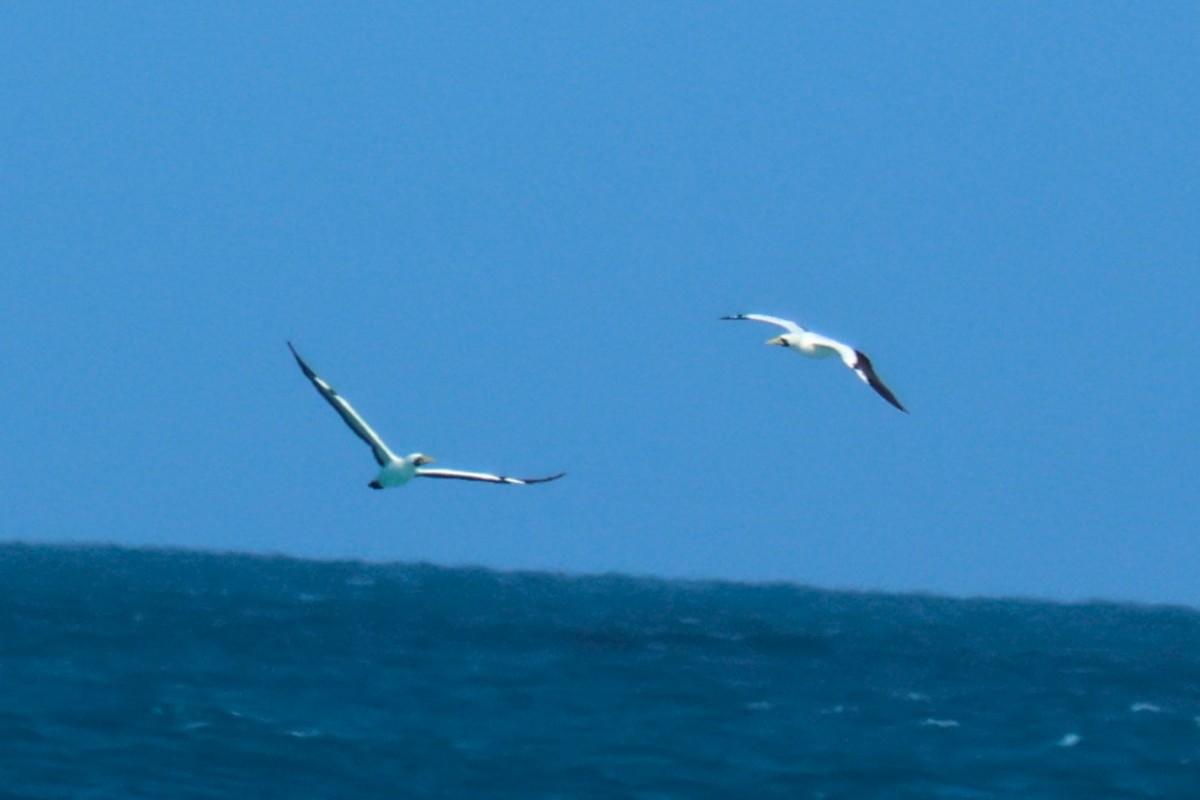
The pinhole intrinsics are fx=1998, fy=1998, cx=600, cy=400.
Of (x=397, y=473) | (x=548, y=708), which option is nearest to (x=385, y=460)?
(x=397, y=473)

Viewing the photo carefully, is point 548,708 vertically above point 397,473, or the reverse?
point 397,473

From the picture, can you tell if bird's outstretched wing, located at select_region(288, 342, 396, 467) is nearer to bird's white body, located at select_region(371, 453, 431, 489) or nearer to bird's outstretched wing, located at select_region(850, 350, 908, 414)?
bird's white body, located at select_region(371, 453, 431, 489)

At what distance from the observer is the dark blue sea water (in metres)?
31.3

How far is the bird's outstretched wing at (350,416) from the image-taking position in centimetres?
2234

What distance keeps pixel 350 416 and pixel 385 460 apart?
118cm

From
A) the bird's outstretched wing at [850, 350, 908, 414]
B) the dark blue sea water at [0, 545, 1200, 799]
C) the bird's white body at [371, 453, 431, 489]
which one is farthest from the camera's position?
the dark blue sea water at [0, 545, 1200, 799]

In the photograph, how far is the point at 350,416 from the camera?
23188 mm

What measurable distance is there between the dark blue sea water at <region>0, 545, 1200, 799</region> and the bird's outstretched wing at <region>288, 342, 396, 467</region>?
7.36m

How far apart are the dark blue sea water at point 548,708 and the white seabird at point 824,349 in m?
8.80

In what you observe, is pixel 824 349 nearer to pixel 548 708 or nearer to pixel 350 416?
pixel 350 416

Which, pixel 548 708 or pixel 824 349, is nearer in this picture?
pixel 824 349

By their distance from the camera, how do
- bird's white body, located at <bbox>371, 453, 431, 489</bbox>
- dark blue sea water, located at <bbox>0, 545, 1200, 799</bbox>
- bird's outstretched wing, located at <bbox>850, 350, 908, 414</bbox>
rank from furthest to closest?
dark blue sea water, located at <bbox>0, 545, 1200, 799</bbox> < bird's white body, located at <bbox>371, 453, 431, 489</bbox> < bird's outstretched wing, located at <bbox>850, 350, 908, 414</bbox>

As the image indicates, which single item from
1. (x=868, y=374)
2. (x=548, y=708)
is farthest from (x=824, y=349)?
(x=548, y=708)

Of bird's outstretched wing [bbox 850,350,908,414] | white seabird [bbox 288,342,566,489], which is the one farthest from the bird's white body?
bird's outstretched wing [bbox 850,350,908,414]
